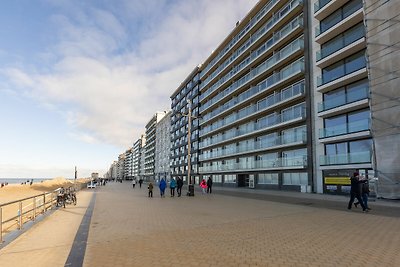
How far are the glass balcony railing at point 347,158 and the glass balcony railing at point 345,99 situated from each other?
4.21 metres

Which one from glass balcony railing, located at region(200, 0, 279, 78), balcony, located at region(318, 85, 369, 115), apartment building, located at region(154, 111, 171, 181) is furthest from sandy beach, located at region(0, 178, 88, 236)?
apartment building, located at region(154, 111, 171, 181)

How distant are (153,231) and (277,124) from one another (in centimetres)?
2882

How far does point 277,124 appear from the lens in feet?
119

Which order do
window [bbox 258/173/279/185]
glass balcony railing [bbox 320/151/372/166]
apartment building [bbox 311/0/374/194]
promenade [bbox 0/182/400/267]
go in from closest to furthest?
promenade [bbox 0/182/400/267], glass balcony railing [bbox 320/151/372/166], apartment building [bbox 311/0/374/194], window [bbox 258/173/279/185]

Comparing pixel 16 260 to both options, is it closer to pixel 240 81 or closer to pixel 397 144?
pixel 397 144

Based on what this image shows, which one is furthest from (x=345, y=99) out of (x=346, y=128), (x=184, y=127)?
(x=184, y=127)

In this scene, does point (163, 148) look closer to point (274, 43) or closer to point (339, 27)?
point (274, 43)

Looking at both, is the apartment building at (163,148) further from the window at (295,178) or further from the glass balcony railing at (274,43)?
the window at (295,178)

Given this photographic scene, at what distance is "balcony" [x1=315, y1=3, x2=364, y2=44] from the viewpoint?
85.7 feet

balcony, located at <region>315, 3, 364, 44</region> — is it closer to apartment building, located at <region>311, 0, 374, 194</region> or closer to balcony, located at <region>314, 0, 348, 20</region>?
apartment building, located at <region>311, 0, 374, 194</region>

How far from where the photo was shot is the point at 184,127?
269 ft

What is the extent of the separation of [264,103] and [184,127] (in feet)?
144

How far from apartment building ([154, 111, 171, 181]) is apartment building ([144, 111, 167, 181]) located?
18.6ft

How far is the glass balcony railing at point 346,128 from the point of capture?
81.3 feet
